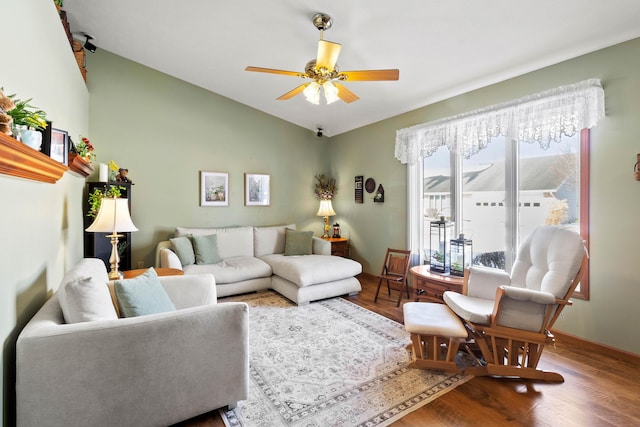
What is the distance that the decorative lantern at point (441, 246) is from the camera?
3342 mm

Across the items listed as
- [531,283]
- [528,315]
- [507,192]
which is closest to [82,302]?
[528,315]

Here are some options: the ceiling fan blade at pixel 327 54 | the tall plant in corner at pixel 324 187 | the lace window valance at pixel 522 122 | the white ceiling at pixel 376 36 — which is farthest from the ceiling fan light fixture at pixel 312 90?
the tall plant in corner at pixel 324 187

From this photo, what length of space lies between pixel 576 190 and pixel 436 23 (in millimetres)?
1939

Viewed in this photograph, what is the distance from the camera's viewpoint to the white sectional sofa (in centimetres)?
372

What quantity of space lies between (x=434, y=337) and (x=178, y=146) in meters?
4.22

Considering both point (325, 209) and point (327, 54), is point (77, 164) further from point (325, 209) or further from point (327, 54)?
point (325, 209)

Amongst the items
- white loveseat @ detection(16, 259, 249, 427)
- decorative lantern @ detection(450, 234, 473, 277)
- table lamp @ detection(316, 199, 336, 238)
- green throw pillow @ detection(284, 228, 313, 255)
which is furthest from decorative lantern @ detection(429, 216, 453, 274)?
white loveseat @ detection(16, 259, 249, 427)

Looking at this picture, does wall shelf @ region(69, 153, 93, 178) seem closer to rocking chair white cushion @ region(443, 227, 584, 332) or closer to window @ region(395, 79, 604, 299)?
rocking chair white cushion @ region(443, 227, 584, 332)

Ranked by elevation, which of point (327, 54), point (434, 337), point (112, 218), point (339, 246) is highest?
point (327, 54)

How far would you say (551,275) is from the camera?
7.25 ft

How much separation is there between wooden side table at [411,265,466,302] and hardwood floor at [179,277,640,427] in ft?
2.87

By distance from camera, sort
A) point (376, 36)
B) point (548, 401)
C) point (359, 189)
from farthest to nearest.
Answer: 1. point (359, 189)
2. point (376, 36)
3. point (548, 401)

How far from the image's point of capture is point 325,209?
5.34 meters

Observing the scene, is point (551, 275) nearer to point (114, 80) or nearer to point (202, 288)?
point (202, 288)
